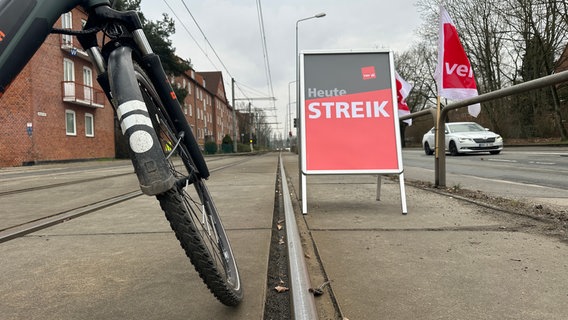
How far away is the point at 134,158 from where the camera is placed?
1416 mm

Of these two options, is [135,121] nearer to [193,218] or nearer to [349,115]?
[193,218]

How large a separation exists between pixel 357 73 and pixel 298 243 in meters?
2.63

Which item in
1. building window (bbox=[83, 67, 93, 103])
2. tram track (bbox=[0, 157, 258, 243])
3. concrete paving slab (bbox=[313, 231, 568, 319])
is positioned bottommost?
concrete paving slab (bbox=[313, 231, 568, 319])

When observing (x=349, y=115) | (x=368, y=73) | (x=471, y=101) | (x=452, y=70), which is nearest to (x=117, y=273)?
(x=349, y=115)

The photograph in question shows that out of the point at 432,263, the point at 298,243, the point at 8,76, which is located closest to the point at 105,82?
the point at 8,76

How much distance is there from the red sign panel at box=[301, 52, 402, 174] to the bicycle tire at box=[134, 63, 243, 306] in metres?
2.63

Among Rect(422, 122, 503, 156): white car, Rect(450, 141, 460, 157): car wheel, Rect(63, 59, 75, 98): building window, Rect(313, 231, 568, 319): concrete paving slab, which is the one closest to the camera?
Rect(313, 231, 568, 319): concrete paving slab

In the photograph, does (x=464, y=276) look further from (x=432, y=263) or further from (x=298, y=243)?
(x=298, y=243)

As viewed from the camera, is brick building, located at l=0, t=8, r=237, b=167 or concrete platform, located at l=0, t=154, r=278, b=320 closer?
concrete platform, located at l=0, t=154, r=278, b=320

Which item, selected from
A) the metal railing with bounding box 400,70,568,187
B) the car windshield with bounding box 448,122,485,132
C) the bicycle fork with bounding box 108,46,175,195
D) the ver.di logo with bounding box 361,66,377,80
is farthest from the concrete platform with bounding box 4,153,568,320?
the car windshield with bounding box 448,122,485,132

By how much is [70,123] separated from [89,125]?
225 cm

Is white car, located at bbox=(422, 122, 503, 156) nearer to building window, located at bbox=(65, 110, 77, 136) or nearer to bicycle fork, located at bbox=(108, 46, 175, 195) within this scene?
bicycle fork, located at bbox=(108, 46, 175, 195)

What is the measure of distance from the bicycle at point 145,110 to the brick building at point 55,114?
18.4m

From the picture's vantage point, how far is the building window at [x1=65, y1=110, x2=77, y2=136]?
2459 cm
